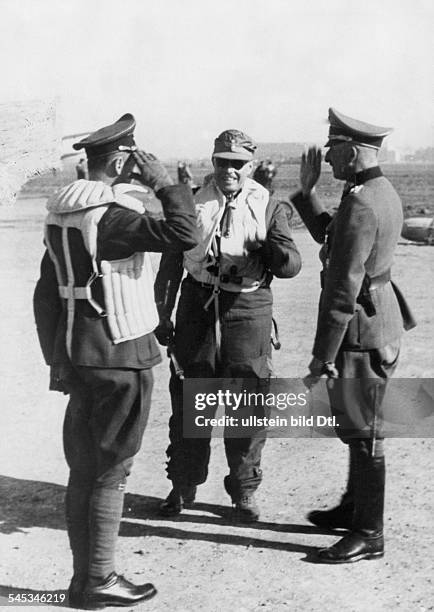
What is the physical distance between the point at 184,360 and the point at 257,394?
1.28 feet

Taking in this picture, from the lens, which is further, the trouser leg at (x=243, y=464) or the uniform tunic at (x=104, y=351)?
the trouser leg at (x=243, y=464)

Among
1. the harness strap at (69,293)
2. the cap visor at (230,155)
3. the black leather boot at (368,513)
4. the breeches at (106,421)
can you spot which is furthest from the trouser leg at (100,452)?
the cap visor at (230,155)

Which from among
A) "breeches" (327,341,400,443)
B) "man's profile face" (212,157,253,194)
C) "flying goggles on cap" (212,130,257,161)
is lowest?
"breeches" (327,341,400,443)

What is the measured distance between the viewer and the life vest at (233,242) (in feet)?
12.4

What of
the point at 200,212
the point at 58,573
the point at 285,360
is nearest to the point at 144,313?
the point at 200,212

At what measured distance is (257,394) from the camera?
12.9 feet

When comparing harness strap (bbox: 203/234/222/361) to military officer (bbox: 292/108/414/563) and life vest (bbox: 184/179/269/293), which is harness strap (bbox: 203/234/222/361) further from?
military officer (bbox: 292/108/414/563)

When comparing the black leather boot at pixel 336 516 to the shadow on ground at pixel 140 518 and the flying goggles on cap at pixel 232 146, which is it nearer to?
the shadow on ground at pixel 140 518

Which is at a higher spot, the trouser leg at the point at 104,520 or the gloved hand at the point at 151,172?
the gloved hand at the point at 151,172

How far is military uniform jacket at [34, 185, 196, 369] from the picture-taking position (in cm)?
285

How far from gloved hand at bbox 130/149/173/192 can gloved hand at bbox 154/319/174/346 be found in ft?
3.59

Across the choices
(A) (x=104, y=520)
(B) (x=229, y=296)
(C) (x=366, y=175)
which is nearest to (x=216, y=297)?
(B) (x=229, y=296)

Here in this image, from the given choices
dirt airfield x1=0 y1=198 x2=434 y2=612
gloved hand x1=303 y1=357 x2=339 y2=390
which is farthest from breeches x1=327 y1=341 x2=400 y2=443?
dirt airfield x1=0 y1=198 x2=434 y2=612

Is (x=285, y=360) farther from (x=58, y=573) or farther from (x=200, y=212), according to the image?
(x=58, y=573)
